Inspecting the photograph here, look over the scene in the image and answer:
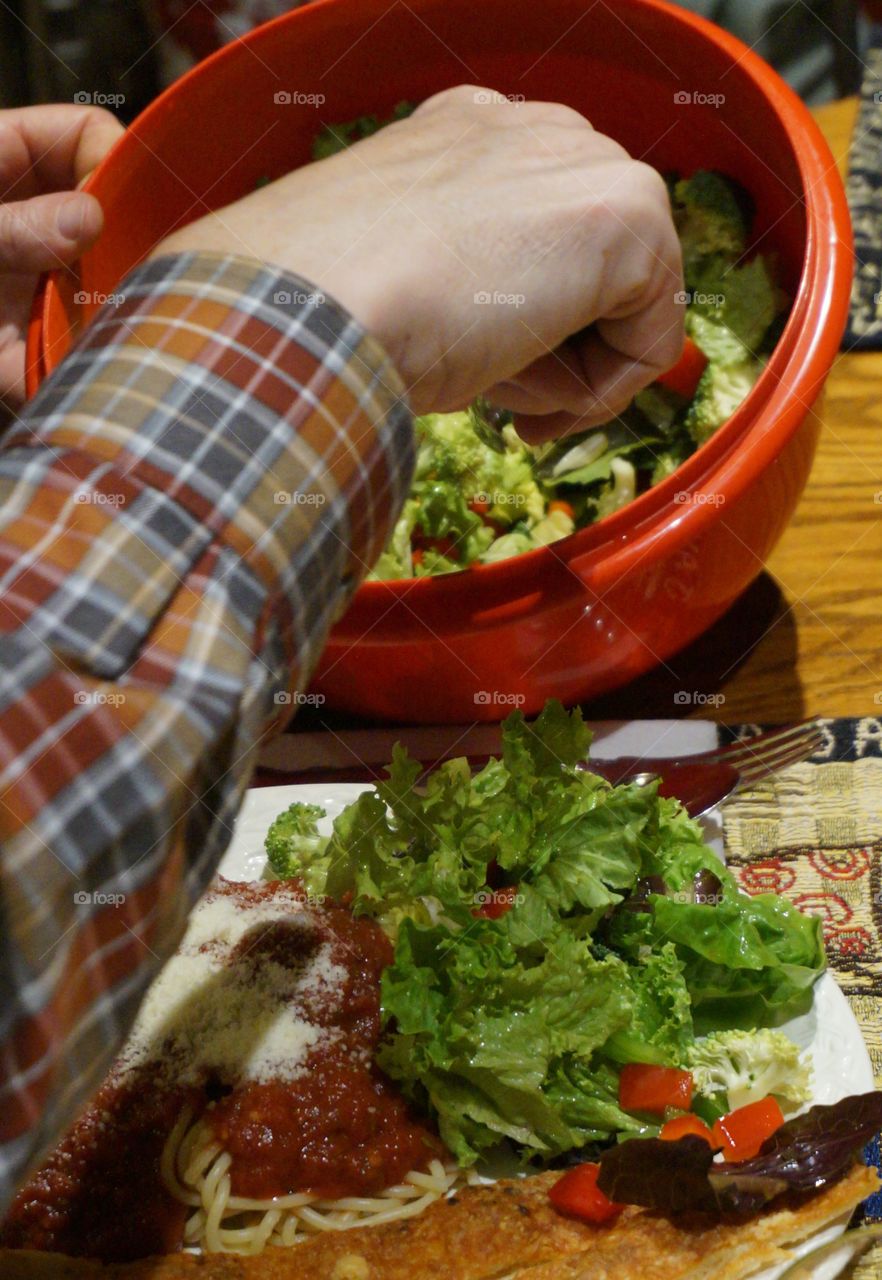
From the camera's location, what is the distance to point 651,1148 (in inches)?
57.1

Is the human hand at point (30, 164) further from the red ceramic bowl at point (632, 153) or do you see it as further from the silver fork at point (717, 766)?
the silver fork at point (717, 766)

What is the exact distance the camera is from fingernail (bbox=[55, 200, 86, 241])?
1.88 meters

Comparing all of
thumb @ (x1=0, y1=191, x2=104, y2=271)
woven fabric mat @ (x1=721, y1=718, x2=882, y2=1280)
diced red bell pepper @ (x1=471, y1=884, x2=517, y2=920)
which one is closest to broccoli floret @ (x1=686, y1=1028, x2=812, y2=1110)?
woven fabric mat @ (x1=721, y1=718, x2=882, y2=1280)

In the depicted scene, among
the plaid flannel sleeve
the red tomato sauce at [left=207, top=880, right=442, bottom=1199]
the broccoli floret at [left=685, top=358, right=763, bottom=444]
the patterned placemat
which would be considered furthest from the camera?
the patterned placemat

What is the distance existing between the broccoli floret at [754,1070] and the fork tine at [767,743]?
46 cm

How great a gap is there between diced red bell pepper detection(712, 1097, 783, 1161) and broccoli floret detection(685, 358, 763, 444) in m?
1.07

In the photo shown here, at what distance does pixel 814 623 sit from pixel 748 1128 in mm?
905

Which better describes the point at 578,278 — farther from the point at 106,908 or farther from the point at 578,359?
the point at 106,908

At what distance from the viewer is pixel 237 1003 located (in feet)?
5.38

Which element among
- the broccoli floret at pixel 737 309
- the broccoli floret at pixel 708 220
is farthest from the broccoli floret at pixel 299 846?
the broccoli floret at pixel 708 220

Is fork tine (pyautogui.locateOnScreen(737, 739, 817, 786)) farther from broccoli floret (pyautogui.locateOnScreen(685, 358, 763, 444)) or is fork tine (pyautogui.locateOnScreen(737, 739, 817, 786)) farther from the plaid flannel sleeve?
the plaid flannel sleeve

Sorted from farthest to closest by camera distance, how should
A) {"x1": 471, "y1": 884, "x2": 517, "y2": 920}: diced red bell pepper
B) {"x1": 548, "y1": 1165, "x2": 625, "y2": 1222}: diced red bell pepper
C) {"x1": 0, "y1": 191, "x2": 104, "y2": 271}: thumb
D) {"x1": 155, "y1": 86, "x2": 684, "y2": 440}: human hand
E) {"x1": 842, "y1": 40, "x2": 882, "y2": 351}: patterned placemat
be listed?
{"x1": 842, "y1": 40, "x2": 882, "y2": 351}: patterned placemat < {"x1": 0, "y1": 191, "x2": 104, "y2": 271}: thumb < {"x1": 471, "y1": 884, "x2": 517, "y2": 920}: diced red bell pepper < {"x1": 548, "y1": 1165, "x2": 625, "y2": 1222}: diced red bell pepper < {"x1": 155, "y1": 86, "x2": 684, "y2": 440}: human hand

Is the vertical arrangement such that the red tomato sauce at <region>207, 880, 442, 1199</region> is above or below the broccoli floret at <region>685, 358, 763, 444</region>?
below

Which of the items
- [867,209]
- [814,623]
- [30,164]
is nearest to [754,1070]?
[814,623]
